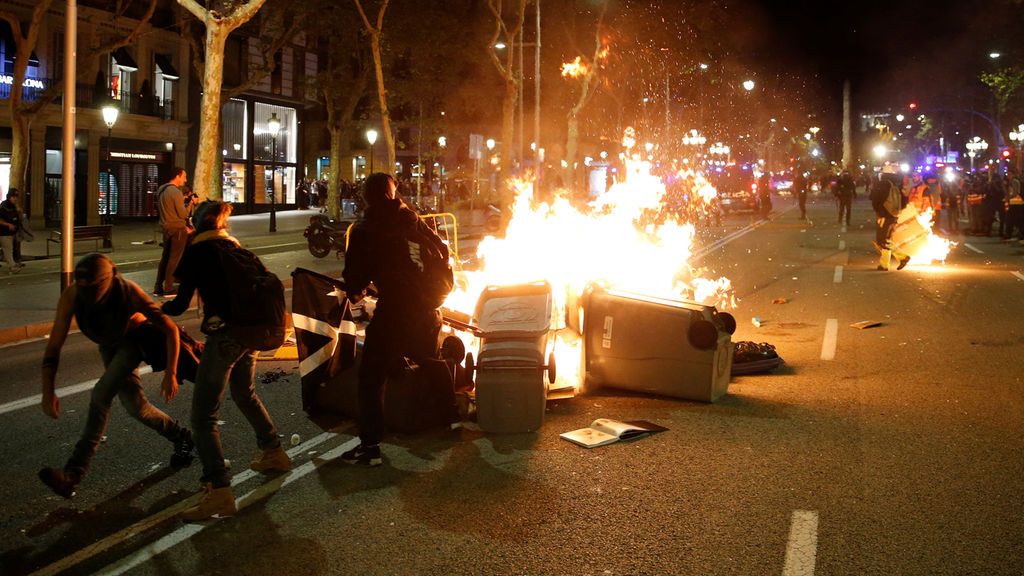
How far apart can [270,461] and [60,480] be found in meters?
1.19

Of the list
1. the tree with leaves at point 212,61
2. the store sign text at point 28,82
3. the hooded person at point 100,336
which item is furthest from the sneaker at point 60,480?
the store sign text at point 28,82

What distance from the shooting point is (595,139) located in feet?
233

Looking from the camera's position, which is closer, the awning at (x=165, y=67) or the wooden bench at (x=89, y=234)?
the wooden bench at (x=89, y=234)

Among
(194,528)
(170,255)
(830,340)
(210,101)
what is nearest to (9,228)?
(210,101)

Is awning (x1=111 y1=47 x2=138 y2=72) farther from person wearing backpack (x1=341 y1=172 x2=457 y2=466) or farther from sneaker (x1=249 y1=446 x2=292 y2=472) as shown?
sneaker (x1=249 y1=446 x2=292 y2=472)

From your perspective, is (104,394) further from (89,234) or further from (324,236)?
(89,234)

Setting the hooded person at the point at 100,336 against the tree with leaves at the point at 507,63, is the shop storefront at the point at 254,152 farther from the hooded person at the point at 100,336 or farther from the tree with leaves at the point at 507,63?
the hooded person at the point at 100,336

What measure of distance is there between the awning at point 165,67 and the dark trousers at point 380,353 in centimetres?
3810

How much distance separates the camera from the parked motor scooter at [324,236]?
23344 mm

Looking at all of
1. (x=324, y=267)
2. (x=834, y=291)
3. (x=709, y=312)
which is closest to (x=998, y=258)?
(x=834, y=291)

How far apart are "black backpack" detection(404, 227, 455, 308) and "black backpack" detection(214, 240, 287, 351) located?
907 mm

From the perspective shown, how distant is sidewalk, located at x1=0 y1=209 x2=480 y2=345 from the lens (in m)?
12.6

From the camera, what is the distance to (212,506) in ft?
17.0

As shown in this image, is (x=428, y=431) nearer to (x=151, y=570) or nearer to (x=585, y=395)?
(x=585, y=395)
